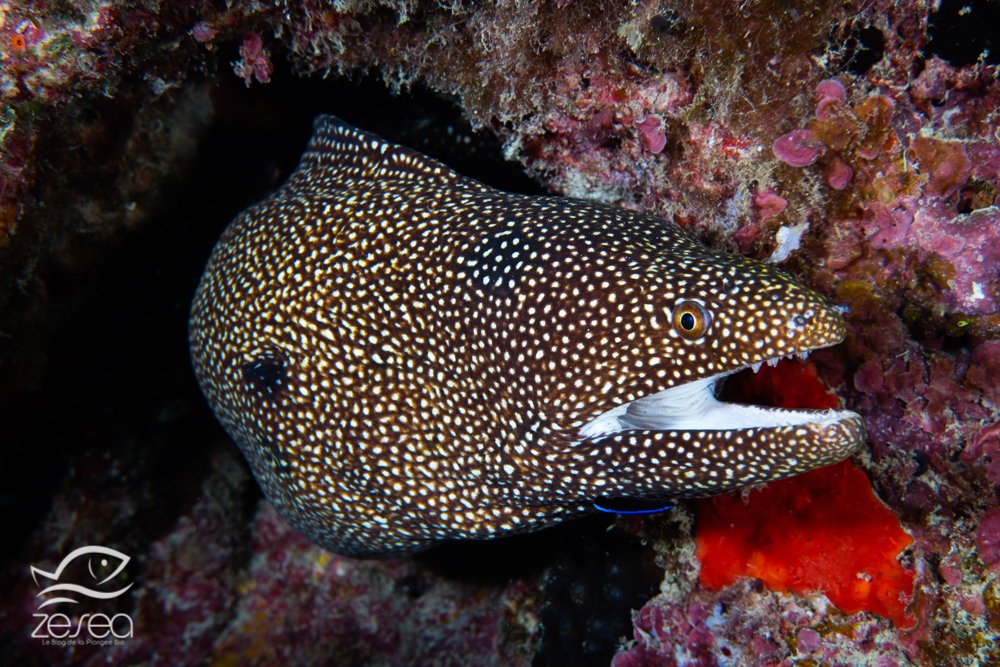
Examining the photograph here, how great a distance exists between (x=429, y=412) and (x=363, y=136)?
6.32 ft

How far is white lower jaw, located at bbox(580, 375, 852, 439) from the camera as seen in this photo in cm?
243

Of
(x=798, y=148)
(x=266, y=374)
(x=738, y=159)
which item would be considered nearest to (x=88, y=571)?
(x=266, y=374)

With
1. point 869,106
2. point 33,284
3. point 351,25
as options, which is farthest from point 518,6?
point 33,284

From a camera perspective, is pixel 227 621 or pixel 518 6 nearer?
pixel 518 6

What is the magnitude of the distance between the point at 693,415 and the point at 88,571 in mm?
5603

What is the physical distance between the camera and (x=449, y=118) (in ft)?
14.5

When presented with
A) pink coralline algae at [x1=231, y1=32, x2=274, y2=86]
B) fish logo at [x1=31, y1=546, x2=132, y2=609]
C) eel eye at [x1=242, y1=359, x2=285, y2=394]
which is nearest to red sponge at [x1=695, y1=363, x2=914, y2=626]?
eel eye at [x1=242, y1=359, x2=285, y2=394]

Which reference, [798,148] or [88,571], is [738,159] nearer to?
[798,148]

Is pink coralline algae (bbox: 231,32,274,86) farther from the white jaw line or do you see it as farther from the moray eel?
the white jaw line

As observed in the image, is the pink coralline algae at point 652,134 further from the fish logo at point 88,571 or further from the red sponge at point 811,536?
the fish logo at point 88,571

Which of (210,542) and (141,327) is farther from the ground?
(141,327)

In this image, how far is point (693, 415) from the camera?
272 cm

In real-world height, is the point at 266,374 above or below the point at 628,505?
below

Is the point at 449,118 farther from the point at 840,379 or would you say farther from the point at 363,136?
the point at 840,379
